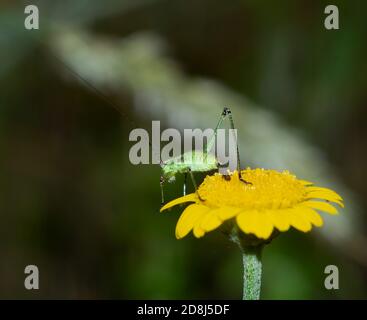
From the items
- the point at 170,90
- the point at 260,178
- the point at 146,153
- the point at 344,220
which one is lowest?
the point at 344,220

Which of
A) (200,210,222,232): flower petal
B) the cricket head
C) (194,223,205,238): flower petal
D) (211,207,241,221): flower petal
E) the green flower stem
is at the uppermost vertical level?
the cricket head

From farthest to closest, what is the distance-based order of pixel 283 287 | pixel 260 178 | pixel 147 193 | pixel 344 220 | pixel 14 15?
1. pixel 147 193
2. pixel 283 287
3. pixel 14 15
4. pixel 344 220
5. pixel 260 178

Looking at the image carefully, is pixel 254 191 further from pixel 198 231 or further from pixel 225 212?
pixel 198 231

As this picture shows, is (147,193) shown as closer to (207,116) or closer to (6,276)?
(6,276)

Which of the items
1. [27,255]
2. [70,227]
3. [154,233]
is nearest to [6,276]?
[27,255]

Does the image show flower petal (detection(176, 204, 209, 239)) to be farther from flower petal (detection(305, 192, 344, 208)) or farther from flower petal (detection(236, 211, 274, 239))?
flower petal (detection(305, 192, 344, 208))

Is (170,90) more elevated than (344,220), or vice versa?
(170,90)

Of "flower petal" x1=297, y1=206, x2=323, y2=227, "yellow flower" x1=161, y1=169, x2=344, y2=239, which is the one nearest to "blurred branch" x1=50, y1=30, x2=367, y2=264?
"yellow flower" x1=161, y1=169, x2=344, y2=239
